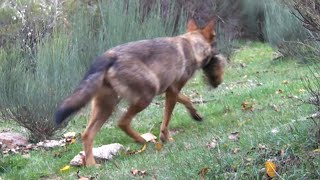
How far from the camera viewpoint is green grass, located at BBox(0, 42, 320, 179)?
4949 mm

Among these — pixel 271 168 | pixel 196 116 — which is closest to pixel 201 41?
pixel 196 116

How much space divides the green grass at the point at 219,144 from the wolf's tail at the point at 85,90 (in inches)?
29.3

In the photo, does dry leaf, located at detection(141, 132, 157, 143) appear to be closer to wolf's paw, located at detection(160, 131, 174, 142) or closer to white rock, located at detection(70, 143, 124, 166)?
wolf's paw, located at detection(160, 131, 174, 142)

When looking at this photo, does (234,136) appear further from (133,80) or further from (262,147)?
(133,80)

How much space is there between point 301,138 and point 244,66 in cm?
1342

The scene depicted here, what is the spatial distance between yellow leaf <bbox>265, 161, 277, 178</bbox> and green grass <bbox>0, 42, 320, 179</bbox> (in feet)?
0.23

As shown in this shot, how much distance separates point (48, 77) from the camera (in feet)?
33.1

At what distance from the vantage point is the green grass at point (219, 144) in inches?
195

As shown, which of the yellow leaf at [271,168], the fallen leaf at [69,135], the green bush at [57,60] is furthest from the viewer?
the green bush at [57,60]

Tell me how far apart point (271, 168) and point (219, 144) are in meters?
1.13

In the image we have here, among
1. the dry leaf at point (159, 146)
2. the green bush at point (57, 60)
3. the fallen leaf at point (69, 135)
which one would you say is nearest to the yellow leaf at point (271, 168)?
the dry leaf at point (159, 146)

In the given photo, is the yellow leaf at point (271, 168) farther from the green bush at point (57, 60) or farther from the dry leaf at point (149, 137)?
the green bush at point (57, 60)

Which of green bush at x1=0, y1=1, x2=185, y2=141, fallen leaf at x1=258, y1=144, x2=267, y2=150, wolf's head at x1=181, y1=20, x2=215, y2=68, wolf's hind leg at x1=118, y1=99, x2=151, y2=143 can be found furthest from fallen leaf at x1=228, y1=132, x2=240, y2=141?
green bush at x1=0, y1=1, x2=185, y2=141

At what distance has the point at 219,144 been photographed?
18.9ft
